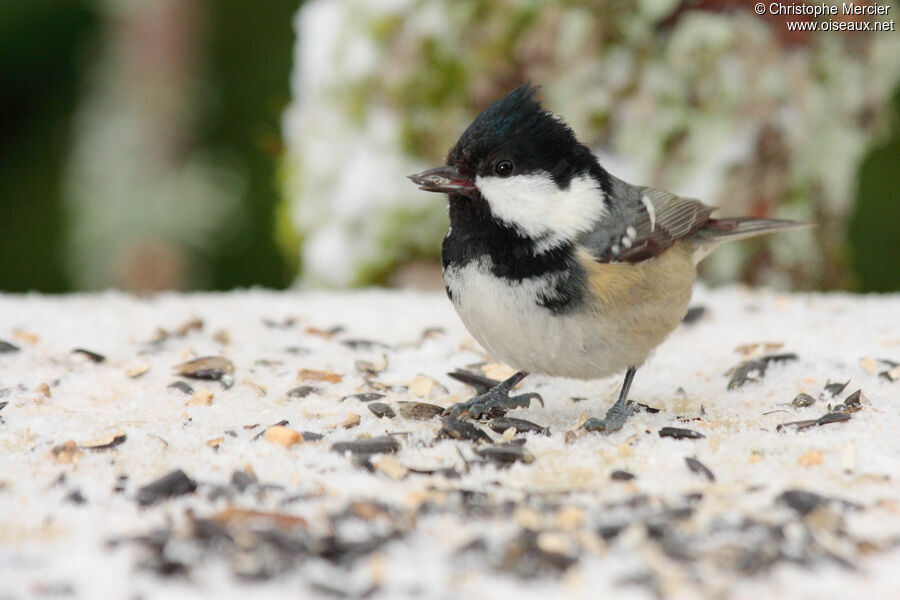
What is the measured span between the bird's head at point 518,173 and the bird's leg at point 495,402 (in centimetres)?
47

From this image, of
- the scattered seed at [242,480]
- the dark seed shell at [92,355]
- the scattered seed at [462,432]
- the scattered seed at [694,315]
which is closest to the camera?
the scattered seed at [242,480]

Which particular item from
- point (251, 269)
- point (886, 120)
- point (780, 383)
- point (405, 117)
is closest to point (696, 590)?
point (780, 383)

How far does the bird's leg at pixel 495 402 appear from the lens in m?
2.45

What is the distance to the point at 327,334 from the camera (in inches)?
128

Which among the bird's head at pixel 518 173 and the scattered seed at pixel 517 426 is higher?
the bird's head at pixel 518 173

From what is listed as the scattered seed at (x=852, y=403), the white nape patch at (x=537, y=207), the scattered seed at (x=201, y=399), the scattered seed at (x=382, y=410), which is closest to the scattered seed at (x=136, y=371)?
the scattered seed at (x=201, y=399)

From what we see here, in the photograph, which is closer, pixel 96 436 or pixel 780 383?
pixel 96 436

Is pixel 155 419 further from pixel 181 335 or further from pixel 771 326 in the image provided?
pixel 771 326

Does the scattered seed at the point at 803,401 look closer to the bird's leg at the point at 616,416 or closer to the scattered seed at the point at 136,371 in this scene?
the bird's leg at the point at 616,416

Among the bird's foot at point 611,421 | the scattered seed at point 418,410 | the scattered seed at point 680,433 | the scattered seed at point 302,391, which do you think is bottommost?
the scattered seed at point 302,391

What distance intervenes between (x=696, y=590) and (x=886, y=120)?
11.5ft

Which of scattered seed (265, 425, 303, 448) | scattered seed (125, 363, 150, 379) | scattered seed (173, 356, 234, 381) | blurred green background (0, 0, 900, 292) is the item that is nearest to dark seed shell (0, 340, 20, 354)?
scattered seed (125, 363, 150, 379)

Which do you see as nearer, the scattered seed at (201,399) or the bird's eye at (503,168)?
A: the bird's eye at (503,168)

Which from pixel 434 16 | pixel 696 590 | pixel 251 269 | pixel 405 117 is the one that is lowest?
pixel 251 269
